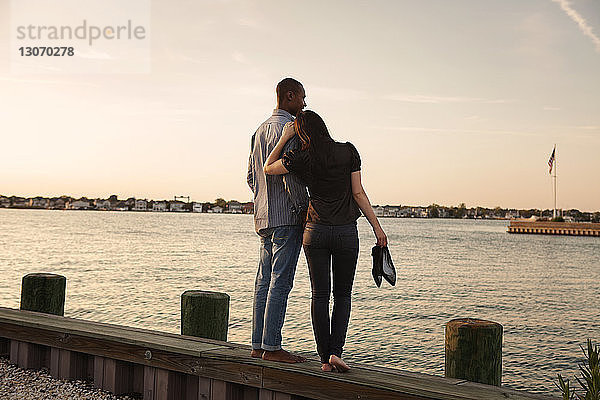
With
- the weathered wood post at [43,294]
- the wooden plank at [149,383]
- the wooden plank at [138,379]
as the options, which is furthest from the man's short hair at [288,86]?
the weathered wood post at [43,294]

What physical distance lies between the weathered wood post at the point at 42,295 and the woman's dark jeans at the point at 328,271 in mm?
3806

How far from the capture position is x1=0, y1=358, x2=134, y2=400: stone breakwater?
561cm

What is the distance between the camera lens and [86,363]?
19.8 ft

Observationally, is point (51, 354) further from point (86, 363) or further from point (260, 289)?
point (260, 289)

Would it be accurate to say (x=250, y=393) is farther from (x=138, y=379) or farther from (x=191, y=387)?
(x=138, y=379)

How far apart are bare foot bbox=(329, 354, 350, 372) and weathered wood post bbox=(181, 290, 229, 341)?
5.93 ft

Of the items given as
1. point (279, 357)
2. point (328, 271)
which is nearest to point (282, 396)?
point (279, 357)

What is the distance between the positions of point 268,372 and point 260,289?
0.66 meters

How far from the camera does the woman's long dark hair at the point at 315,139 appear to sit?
4.59m

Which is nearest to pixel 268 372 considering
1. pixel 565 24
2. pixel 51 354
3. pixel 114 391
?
pixel 114 391

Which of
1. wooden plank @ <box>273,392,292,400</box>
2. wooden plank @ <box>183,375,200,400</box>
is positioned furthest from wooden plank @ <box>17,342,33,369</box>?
wooden plank @ <box>273,392,292,400</box>

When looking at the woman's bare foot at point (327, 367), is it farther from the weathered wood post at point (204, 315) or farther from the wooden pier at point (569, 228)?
the wooden pier at point (569, 228)

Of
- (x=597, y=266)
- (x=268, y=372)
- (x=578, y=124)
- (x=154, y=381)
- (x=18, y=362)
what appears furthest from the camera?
(x=578, y=124)

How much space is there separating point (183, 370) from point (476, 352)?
7.71 ft
